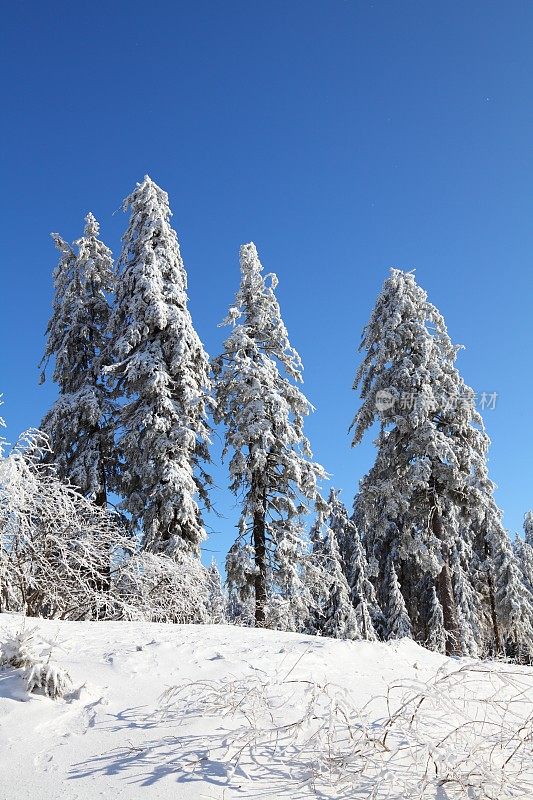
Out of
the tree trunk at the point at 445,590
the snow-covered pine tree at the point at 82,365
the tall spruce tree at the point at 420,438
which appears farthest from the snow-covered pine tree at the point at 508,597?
the snow-covered pine tree at the point at 82,365

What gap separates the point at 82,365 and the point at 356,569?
17212 millimetres

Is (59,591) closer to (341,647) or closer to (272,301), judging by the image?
(341,647)

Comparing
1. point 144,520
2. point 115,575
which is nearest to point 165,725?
point 115,575

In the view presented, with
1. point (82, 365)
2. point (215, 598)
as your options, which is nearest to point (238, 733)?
point (215, 598)

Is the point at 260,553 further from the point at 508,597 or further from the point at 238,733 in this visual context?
the point at 508,597

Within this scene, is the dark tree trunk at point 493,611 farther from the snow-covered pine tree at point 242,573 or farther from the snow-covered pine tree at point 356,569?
the snow-covered pine tree at point 242,573

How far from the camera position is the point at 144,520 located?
15.1m

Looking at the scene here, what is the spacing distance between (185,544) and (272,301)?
791 cm

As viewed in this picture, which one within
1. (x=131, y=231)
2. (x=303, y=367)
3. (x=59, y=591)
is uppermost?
(x=131, y=231)

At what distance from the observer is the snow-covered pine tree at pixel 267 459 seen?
14453 millimetres

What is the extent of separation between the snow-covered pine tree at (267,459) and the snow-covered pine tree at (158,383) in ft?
3.62

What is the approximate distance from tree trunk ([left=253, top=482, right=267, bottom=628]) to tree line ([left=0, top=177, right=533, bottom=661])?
4cm

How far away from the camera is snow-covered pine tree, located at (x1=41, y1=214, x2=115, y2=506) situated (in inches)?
640

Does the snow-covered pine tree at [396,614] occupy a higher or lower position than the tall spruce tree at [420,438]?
lower
